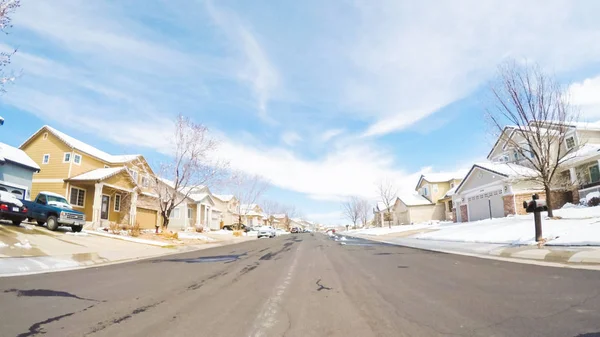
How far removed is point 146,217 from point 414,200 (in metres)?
39.8

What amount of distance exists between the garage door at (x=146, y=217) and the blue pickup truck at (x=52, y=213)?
572 inches

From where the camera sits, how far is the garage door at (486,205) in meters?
30.5

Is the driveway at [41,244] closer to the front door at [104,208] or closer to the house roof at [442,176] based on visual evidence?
the front door at [104,208]

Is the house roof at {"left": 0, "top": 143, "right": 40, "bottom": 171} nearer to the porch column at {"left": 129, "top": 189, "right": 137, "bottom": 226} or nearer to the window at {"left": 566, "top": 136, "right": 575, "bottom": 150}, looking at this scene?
the porch column at {"left": 129, "top": 189, "right": 137, "bottom": 226}

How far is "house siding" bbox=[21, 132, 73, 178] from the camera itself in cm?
2789

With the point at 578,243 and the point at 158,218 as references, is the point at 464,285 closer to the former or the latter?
the point at 578,243

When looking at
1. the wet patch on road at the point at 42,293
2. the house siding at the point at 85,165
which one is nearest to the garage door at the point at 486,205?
the wet patch on road at the point at 42,293

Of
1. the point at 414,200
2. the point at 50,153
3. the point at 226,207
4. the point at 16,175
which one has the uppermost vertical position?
the point at 50,153

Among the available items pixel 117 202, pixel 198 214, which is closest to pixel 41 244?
pixel 117 202

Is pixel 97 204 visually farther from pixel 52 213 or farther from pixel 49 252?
pixel 49 252

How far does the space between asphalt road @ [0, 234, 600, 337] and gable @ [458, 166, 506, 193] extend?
26.2m

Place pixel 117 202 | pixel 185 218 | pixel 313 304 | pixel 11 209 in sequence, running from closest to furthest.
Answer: pixel 313 304 → pixel 11 209 → pixel 117 202 → pixel 185 218

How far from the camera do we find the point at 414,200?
5403cm

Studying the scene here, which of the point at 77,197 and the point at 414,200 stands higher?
the point at 414,200
